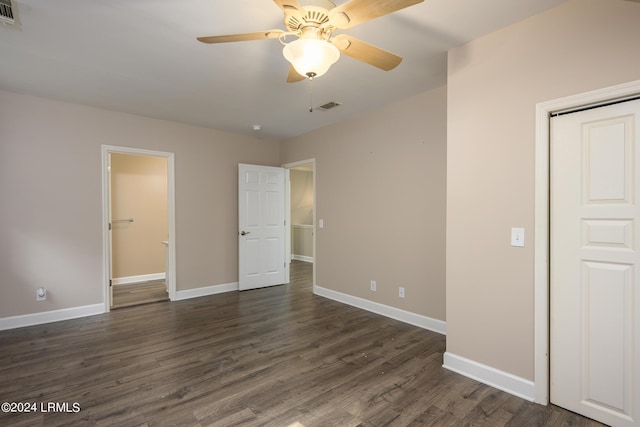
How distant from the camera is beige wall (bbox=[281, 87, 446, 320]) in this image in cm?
330

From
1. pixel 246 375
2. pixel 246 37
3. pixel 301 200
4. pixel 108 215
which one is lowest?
pixel 246 375

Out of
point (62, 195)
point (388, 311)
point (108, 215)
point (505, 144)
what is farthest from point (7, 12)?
point (388, 311)

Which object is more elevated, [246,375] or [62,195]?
[62,195]

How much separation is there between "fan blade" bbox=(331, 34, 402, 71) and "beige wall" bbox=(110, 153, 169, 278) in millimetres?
4833

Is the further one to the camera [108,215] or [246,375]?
[108,215]

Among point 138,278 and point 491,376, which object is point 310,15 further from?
point 138,278

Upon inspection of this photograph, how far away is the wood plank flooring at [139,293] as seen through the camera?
4.36m

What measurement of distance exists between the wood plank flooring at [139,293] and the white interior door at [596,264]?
4.61 metres

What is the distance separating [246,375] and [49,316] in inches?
111

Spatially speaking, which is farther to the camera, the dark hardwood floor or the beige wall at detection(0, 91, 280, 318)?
the beige wall at detection(0, 91, 280, 318)

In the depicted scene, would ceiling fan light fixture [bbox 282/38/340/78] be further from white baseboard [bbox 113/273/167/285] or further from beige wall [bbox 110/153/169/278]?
white baseboard [bbox 113/273/167/285]

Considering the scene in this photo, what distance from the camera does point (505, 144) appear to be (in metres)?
2.20

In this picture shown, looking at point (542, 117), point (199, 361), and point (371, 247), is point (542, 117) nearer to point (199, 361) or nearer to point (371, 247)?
point (371, 247)

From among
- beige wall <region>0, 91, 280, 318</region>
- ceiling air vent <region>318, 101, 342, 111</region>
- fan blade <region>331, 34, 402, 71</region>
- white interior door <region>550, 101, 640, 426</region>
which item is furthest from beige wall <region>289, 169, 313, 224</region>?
white interior door <region>550, 101, 640, 426</region>
